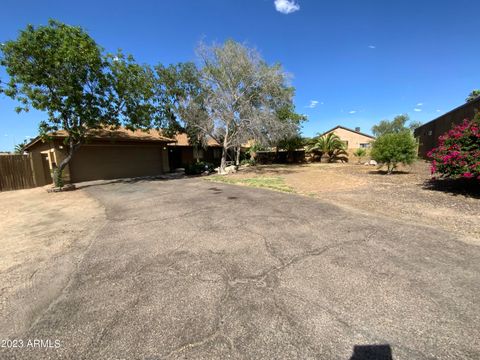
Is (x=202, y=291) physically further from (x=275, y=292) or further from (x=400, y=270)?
(x=400, y=270)

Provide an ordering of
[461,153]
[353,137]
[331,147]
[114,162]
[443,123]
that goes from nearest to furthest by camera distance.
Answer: [461,153] → [114,162] → [443,123] → [331,147] → [353,137]

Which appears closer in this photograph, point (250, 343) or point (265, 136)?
point (250, 343)

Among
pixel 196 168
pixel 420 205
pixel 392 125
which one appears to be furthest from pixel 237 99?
pixel 392 125

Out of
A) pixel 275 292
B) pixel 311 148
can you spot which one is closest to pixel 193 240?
pixel 275 292

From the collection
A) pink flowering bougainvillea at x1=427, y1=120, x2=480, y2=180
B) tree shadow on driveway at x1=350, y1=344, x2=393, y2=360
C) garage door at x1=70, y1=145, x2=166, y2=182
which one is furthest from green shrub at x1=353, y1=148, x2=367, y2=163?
tree shadow on driveway at x1=350, y1=344, x2=393, y2=360

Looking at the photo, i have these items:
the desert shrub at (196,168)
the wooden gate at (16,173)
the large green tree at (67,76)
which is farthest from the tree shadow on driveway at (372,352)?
the desert shrub at (196,168)

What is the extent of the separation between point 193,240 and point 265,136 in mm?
13801

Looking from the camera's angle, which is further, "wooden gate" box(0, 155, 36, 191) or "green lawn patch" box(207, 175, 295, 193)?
"wooden gate" box(0, 155, 36, 191)

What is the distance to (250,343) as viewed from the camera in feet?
6.17

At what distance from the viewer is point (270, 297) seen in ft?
8.02

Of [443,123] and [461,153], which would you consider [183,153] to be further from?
[443,123]

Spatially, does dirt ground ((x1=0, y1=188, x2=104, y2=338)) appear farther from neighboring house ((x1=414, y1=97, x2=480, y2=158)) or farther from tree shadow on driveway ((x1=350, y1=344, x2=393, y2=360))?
neighboring house ((x1=414, y1=97, x2=480, y2=158))

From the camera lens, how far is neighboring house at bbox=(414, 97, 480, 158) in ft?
54.5

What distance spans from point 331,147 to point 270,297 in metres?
25.3
